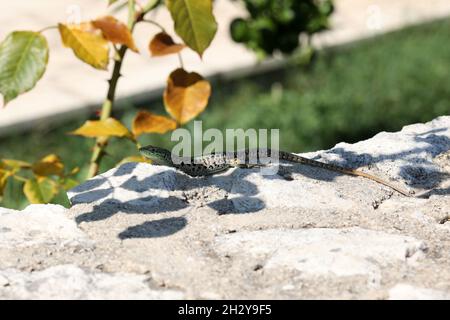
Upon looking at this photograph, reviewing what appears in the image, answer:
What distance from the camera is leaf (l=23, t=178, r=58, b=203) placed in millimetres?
3462

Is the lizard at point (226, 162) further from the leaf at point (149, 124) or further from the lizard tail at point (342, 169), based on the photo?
the leaf at point (149, 124)

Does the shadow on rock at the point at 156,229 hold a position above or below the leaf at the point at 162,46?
below

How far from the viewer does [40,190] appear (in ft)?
11.4

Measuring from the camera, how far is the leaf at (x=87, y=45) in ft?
9.45

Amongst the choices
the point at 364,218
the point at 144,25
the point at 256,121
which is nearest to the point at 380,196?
the point at 364,218

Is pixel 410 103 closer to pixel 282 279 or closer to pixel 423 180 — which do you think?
pixel 423 180

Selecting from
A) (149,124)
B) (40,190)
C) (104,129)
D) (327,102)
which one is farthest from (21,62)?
(327,102)

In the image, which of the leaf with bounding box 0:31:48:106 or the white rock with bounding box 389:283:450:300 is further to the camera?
Answer: the leaf with bounding box 0:31:48:106

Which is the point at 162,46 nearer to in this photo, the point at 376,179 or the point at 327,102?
the point at 376,179

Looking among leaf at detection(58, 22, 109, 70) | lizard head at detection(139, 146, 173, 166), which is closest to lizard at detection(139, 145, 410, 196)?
lizard head at detection(139, 146, 173, 166)

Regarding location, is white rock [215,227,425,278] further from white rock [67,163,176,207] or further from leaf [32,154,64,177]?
leaf [32,154,64,177]

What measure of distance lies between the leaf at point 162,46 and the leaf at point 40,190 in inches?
30.0

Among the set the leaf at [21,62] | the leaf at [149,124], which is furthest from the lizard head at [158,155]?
the leaf at [21,62]

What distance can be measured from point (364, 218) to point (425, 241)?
0.26 metres
